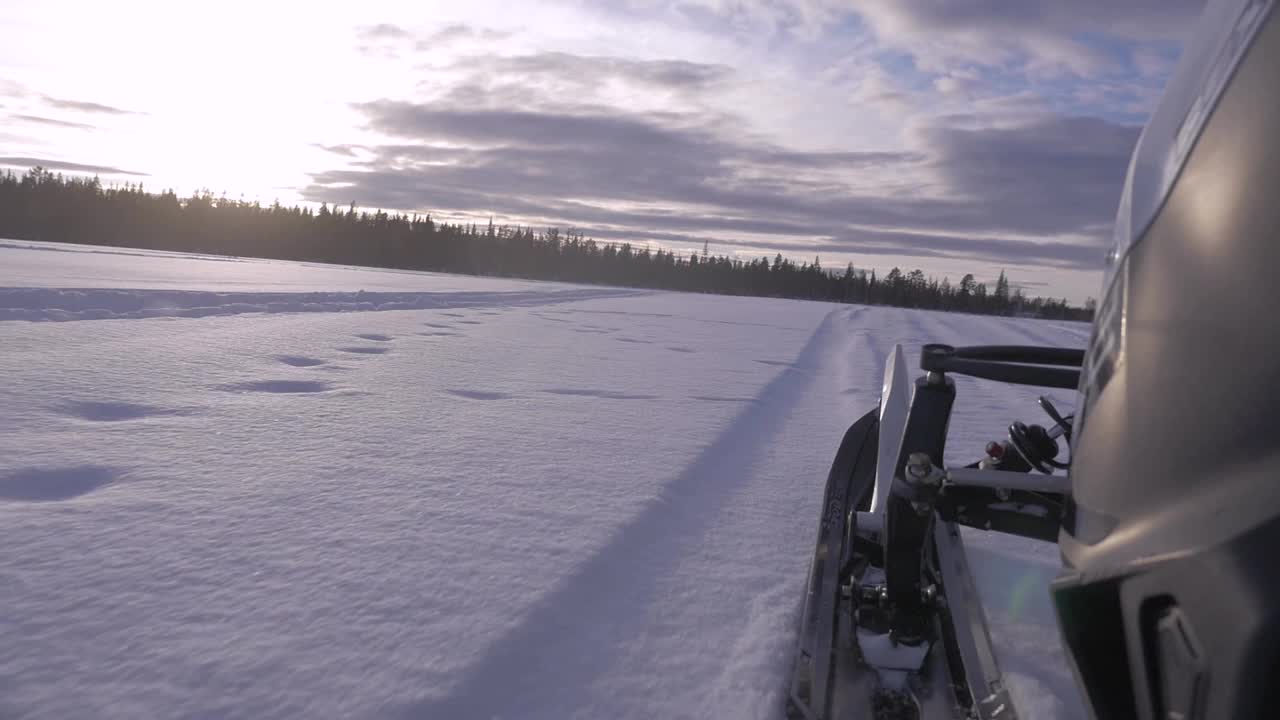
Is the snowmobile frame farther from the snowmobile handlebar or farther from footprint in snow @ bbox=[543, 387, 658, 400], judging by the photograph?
footprint in snow @ bbox=[543, 387, 658, 400]

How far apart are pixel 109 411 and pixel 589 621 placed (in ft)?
8.39

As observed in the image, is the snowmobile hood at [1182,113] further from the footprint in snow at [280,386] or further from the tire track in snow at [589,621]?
the footprint in snow at [280,386]

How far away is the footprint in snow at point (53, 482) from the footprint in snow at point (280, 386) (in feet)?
4.90

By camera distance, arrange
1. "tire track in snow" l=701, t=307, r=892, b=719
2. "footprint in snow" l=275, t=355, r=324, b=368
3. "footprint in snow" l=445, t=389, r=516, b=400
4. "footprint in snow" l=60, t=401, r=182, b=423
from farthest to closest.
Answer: "footprint in snow" l=275, t=355, r=324, b=368
"footprint in snow" l=445, t=389, r=516, b=400
"footprint in snow" l=60, t=401, r=182, b=423
"tire track in snow" l=701, t=307, r=892, b=719

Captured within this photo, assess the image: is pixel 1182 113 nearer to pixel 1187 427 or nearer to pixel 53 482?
pixel 1187 427

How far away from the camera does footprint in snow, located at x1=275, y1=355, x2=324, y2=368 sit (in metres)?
4.83

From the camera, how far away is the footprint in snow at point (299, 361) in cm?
483

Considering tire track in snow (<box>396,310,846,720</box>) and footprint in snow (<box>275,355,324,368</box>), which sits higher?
footprint in snow (<box>275,355,324,368</box>)

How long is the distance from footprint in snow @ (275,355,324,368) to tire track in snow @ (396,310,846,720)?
9.60 feet

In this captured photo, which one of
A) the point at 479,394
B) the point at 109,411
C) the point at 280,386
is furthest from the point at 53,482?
the point at 479,394

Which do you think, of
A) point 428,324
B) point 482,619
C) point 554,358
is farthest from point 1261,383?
point 428,324

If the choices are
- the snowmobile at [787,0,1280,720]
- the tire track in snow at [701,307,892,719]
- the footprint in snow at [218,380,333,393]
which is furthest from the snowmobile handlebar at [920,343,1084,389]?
the footprint in snow at [218,380,333,393]

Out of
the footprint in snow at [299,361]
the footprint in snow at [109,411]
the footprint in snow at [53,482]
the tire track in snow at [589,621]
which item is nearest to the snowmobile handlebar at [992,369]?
the tire track in snow at [589,621]

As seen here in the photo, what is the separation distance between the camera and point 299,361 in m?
4.97
